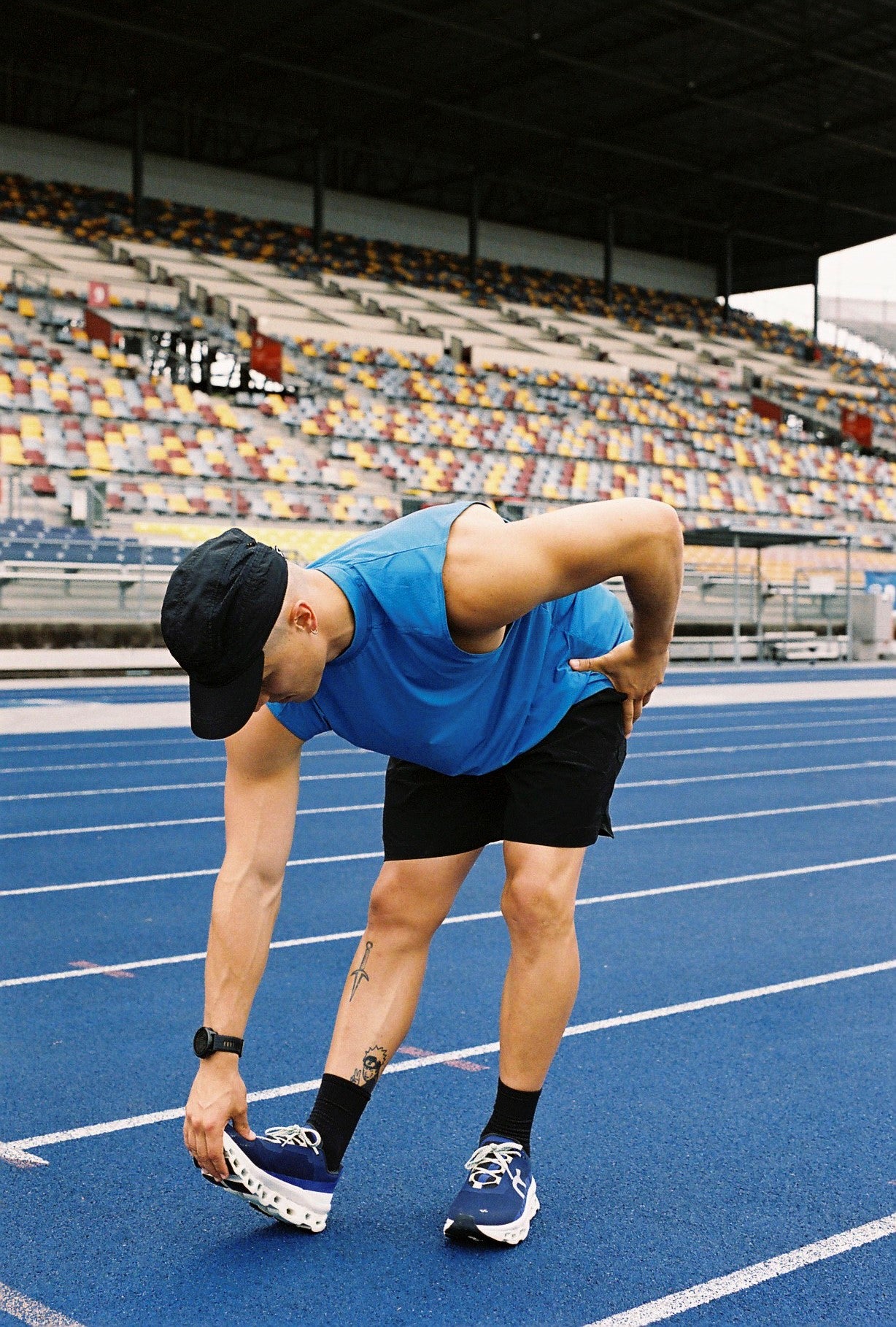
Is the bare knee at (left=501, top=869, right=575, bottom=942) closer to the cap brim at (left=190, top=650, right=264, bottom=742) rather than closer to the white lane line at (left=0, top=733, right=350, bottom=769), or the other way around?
the cap brim at (left=190, top=650, right=264, bottom=742)

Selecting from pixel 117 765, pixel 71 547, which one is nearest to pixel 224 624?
pixel 117 765

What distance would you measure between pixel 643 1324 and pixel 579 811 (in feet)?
3.20

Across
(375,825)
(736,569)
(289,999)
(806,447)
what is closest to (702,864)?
(375,825)

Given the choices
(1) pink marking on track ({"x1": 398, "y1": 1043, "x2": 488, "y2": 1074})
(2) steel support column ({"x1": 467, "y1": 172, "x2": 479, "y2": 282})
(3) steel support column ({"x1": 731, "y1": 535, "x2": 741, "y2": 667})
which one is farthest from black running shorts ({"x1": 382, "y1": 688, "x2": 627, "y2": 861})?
(2) steel support column ({"x1": 467, "y1": 172, "x2": 479, "y2": 282})

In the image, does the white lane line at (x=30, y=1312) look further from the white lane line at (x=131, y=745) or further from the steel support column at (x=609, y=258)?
the steel support column at (x=609, y=258)

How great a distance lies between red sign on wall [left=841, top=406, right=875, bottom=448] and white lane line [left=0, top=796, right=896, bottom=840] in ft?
113

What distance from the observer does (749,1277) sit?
8.94 ft

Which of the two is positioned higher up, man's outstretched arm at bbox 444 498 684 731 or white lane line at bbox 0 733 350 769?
man's outstretched arm at bbox 444 498 684 731

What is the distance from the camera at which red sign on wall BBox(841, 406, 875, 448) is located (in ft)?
138

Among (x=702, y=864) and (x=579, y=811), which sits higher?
(x=579, y=811)

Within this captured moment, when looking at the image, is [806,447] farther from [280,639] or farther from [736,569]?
[280,639]

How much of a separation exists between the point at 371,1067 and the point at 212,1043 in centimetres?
53

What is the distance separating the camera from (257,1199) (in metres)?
2.79

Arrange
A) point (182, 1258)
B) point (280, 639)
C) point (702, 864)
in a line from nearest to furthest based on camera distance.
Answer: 1. point (280, 639)
2. point (182, 1258)
3. point (702, 864)
